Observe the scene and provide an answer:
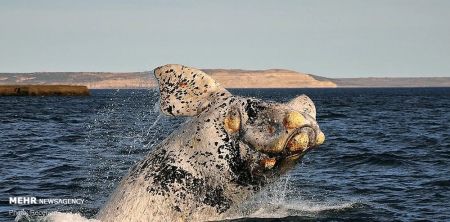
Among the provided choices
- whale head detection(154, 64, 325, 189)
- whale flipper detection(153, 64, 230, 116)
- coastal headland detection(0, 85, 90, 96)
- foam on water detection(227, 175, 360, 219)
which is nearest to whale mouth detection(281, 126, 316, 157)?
whale head detection(154, 64, 325, 189)

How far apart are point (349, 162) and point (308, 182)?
5.18m

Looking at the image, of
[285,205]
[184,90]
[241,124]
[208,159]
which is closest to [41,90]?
[285,205]

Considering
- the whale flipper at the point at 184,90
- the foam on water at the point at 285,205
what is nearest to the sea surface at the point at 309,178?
the foam on water at the point at 285,205

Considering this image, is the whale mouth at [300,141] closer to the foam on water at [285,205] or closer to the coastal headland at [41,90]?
the foam on water at [285,205]

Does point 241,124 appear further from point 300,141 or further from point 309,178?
point 309,178

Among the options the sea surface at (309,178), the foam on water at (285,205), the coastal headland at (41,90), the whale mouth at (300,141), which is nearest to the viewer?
the whale mouth at (300,141)

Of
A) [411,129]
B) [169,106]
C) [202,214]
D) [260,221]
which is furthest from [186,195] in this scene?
[411,129]

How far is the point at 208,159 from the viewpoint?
750 cm

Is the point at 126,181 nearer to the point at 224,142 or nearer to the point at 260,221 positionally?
the point at 224,142

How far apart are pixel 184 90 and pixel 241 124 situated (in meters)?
0.83

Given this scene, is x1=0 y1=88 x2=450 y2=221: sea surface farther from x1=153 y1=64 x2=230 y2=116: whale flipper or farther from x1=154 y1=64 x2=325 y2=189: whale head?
x1=154 y1=64 x2=325 y2=189: whale head

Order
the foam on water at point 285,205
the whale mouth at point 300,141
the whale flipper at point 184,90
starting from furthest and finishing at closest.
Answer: the foam on water at point 285,205
the whale flipper at point 184,90
the whale mouth at point 300,141

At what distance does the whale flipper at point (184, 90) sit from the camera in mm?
7848

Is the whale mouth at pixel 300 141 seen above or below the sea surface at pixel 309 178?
above
